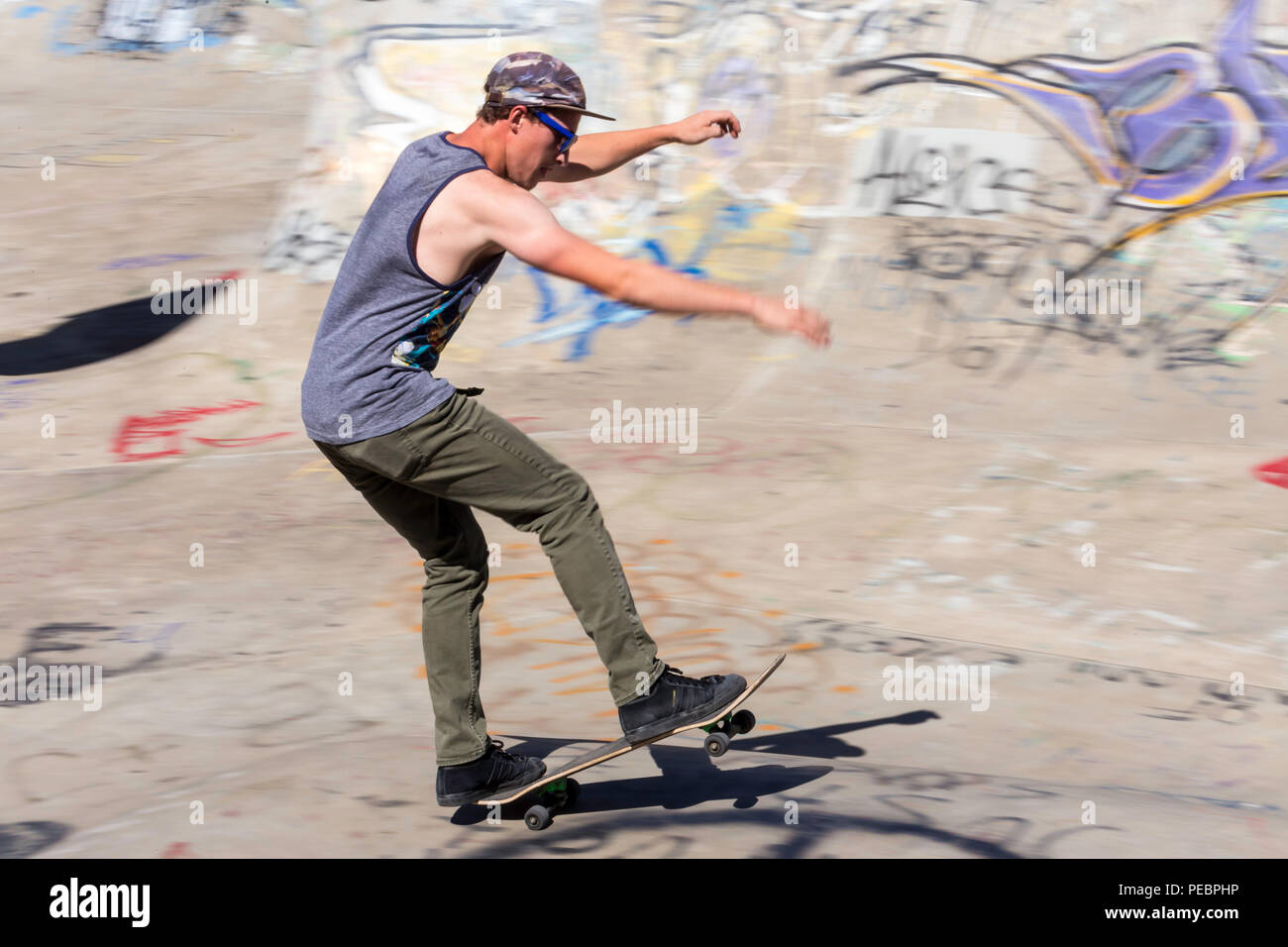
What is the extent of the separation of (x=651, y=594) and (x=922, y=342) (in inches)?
152

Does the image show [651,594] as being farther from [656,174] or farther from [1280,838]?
[656,174]

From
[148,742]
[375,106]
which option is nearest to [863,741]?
[148,742]

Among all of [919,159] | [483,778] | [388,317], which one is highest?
[919,159]

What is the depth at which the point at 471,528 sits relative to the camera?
11.4 feet

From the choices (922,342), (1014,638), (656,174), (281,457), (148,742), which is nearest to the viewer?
(148,742)

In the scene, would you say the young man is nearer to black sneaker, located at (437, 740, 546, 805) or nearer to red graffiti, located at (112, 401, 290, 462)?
black sneaker, located at (437, 740, 546, 805)

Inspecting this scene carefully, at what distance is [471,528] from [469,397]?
0.41 metres

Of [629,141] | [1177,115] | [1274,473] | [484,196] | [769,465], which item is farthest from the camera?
[1177,115]

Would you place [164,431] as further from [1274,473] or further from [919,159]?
[1274,473]

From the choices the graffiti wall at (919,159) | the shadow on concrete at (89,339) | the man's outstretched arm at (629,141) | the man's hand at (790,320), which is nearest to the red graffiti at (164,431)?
the shadow on concrete at (89,339)

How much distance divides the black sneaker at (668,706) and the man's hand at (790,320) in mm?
1043

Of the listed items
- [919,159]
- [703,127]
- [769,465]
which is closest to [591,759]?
[703,127]

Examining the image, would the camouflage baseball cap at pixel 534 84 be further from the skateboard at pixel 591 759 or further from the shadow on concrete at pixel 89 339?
the shadow on concrete at pixel 89 339

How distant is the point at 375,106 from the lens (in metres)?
10.5
